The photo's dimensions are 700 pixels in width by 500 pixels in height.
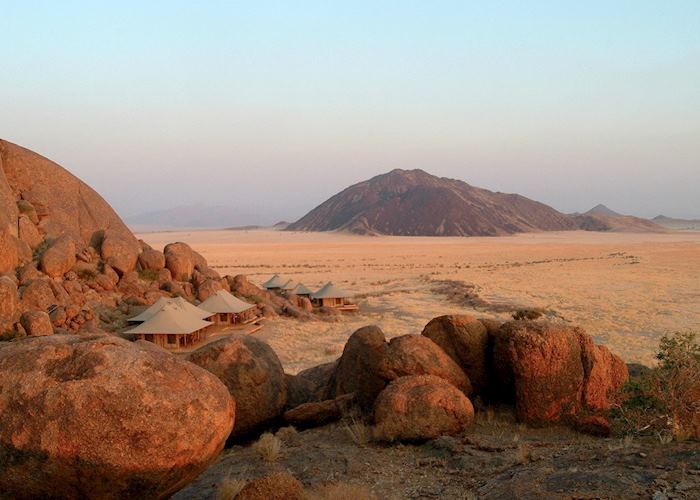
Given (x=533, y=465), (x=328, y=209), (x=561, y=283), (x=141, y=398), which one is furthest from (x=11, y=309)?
(x=328, y=209)

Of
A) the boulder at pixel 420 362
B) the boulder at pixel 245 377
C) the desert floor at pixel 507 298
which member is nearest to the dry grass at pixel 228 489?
the boulder at pixel 245 377

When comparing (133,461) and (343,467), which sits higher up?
(133,461)

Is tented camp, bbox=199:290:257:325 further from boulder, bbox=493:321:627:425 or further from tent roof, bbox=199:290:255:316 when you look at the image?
boulder, bbox=493:321:627:425

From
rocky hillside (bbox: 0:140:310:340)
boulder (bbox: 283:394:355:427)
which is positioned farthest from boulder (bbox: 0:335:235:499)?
rocky hillside (bbox: 0:140:310:340)

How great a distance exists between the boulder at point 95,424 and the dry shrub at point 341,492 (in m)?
1.50

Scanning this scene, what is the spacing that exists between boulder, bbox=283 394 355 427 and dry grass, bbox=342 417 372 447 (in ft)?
2.84

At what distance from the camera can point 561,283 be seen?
38312 millimetres

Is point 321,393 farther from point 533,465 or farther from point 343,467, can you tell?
point 533,465

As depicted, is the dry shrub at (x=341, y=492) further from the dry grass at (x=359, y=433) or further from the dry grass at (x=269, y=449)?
the dry grass at (x=359, y=433)

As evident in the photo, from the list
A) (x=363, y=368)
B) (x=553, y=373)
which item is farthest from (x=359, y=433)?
(x=553, y=373)

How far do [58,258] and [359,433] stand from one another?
1552 cm

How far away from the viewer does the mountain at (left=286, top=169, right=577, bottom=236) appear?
149375 mm

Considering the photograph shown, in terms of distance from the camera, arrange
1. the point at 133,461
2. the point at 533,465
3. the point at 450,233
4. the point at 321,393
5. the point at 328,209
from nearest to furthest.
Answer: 1. the point at 133,461
2. the point at 533,465
3. the point at 321,393
4. the point at 450,233
5. the point at 328,209

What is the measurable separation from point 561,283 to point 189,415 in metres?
36.8
